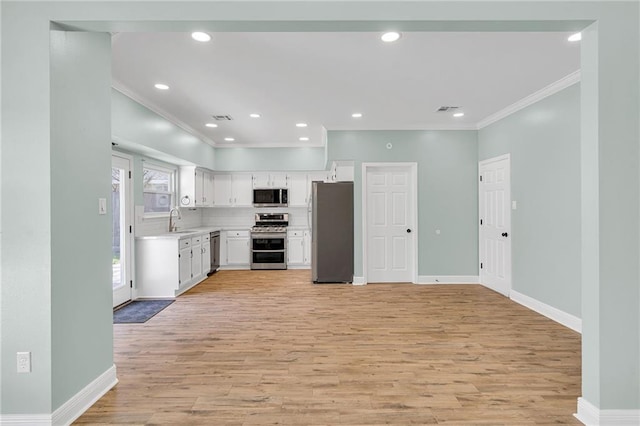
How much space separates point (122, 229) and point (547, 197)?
217 inches

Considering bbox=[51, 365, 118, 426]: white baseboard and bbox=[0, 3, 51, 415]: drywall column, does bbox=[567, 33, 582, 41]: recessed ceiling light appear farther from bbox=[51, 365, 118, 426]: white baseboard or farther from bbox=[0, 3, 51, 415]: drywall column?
bbox=[51, 365, 118, 426]: white baseboard

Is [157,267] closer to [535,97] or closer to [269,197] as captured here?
[269,197]

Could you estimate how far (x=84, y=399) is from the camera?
2141mm

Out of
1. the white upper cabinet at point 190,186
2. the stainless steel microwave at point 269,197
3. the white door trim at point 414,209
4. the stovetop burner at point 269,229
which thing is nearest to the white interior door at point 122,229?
the white upper cabinet at point 190,186

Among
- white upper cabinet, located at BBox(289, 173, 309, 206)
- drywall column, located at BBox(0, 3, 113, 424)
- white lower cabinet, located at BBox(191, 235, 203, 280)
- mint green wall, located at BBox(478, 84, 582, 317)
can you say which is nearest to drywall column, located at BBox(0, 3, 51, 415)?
drywall column, located at BBox(0, 3, 113, 424)

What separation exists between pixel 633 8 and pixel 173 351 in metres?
4.19

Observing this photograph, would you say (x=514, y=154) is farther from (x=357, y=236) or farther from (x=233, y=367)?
(x=233, y=367)

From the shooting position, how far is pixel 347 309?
4.27 m

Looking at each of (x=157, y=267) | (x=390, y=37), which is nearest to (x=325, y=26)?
(x=390, y=37)

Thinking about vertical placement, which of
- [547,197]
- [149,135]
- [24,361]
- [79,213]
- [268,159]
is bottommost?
[24,361]

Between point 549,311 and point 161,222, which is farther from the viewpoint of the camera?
point 161,222

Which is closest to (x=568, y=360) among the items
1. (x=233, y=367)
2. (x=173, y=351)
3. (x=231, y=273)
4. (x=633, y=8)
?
(x=633, y=8)

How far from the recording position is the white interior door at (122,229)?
14.7 ft

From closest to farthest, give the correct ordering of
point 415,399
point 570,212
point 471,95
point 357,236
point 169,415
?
point 169,415, point 415,399, point 570,212, point 471,95, point 357,236
